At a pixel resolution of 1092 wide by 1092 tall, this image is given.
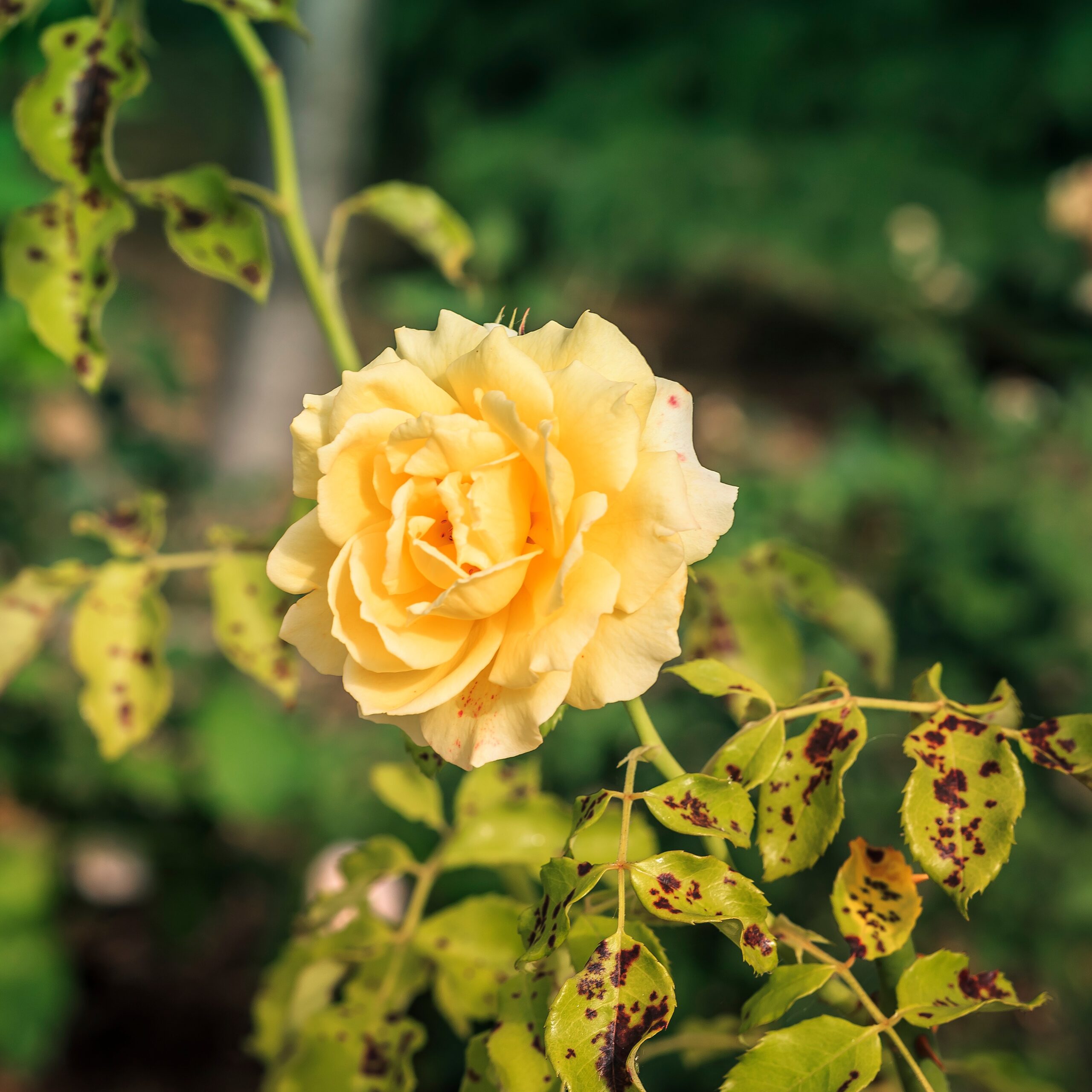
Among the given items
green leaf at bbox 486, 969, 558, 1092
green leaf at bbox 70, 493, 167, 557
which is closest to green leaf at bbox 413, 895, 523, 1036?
green leaf at bbox 486, 969, 558, 1092

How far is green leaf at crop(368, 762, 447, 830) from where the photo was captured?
69cm

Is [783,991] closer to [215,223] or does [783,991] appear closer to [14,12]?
[215,223]

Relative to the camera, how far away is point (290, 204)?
0.68 meters

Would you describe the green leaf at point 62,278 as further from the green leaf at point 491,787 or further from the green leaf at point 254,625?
the green leaf at point 491,787

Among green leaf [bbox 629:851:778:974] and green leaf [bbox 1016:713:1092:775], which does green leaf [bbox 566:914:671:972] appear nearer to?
green leaf [bbox 629:851:778:974]

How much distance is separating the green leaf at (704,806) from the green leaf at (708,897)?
0.05 ft

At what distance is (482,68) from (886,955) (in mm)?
4304

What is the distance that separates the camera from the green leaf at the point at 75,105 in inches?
23.0

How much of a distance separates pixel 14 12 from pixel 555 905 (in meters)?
0.63

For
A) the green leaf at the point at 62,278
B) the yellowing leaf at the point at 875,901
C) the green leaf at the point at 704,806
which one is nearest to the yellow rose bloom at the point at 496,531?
the green leaf at the point at 704,806

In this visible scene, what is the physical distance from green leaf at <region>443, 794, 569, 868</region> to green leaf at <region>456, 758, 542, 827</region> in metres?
0.02

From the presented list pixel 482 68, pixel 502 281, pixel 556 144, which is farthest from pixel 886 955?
pixel 482 68

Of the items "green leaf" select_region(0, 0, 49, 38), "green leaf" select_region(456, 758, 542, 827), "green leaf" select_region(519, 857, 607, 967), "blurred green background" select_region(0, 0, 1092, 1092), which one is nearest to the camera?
"green leaf" select_region(519, 857, 607, 967)

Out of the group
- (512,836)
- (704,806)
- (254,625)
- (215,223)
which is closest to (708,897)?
(704,806)
